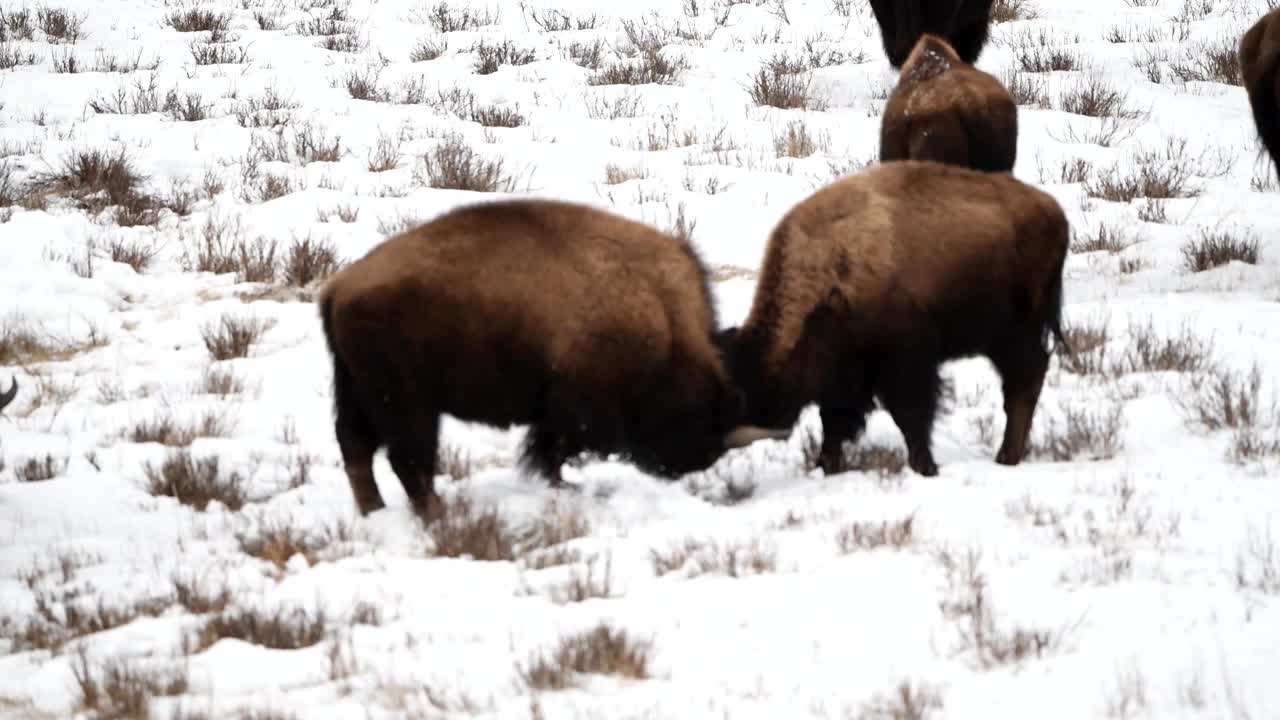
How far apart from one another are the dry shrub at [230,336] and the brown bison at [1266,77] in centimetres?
553

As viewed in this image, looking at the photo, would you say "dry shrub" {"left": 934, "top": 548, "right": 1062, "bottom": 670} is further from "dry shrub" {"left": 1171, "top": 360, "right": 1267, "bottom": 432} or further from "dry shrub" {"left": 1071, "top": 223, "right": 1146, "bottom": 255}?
"dry shrub" {"left": 1071, "top": 223, "right": 1146, "bottom": 255}

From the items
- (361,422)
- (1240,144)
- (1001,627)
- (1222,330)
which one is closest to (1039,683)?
(1001,627)

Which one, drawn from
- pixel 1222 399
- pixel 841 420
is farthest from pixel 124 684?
pixel 1222 399

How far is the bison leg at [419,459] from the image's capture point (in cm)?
493

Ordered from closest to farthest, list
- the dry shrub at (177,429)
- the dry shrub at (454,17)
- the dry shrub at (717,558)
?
the dry shrub at (717,558)
the dry shrub at (177,429)
the dry shrub at (454,17)

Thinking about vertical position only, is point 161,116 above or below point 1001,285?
below

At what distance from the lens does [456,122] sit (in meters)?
11.4

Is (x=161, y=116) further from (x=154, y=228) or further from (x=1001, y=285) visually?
(x=1001, y=285)

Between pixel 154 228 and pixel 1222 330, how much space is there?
6082 mm

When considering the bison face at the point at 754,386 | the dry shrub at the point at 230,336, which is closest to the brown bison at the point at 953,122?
the bison face at the point at 754,386

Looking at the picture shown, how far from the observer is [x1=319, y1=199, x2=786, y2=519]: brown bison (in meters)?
4.80

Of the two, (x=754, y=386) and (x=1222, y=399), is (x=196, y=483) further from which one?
(x=1222, y=399)

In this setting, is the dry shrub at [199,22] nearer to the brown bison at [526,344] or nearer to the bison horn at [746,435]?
the brown bison at [526,344]

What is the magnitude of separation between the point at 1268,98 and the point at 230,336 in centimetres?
573
